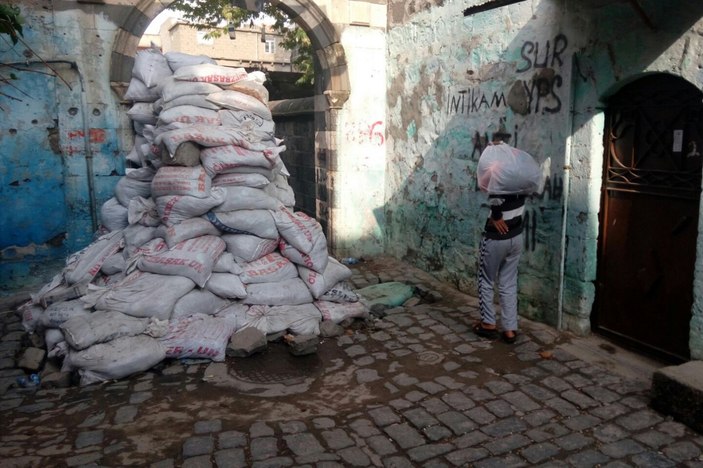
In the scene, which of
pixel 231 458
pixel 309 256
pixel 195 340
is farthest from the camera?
pixel 309 256

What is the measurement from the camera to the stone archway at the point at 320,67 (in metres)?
6.34

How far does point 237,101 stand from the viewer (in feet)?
18.4

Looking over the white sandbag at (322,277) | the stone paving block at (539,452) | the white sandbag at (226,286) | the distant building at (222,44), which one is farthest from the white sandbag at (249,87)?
the distant building at (222,44)

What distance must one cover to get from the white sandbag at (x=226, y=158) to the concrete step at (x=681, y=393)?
3.71 m

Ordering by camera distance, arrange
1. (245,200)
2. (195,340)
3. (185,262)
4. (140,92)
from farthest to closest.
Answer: (140,92)
(245,200)
(185,262)
(195,340)

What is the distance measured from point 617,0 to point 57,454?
4.85 metres

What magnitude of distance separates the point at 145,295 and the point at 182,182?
41.3 inches

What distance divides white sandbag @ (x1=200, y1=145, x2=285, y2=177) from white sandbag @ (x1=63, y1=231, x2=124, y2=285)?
1202 mm

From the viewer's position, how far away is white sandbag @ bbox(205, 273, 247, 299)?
4895 millimetres

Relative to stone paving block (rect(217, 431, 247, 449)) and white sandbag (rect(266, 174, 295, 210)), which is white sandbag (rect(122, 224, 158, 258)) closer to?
white sandbag (rect(266, 174, 295, 210))

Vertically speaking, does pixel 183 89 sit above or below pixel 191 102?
above

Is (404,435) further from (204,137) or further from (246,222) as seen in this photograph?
(204,137)

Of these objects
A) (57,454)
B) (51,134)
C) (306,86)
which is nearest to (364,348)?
(57,454)

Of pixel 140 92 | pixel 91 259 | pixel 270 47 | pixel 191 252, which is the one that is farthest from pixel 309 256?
pixel 270 47
